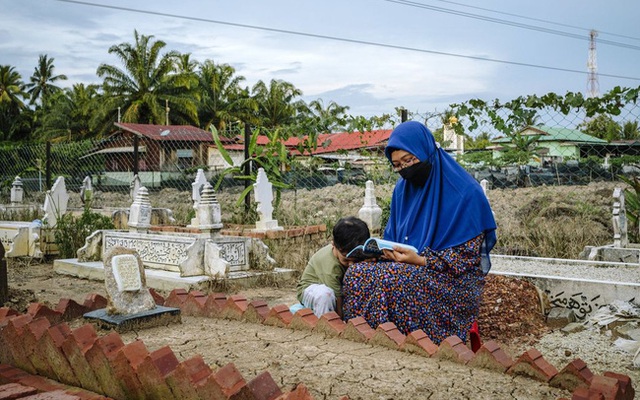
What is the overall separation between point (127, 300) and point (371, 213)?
4.87 meters

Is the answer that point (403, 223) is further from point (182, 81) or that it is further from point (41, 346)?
point (182, 81)

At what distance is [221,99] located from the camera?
145ft

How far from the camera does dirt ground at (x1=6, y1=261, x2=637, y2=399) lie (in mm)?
2895

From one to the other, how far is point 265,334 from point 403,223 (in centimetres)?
119

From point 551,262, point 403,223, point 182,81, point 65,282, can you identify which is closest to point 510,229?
point 551,262

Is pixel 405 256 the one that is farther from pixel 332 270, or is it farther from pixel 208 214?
pixel 208 214

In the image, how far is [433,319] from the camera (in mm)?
3814

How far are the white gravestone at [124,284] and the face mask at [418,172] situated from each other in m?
1.99

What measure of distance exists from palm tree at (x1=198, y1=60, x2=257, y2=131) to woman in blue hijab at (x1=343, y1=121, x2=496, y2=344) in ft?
126

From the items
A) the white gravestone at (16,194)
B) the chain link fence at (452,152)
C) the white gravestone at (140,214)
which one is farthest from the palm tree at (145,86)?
the white gravestone at (140,214)

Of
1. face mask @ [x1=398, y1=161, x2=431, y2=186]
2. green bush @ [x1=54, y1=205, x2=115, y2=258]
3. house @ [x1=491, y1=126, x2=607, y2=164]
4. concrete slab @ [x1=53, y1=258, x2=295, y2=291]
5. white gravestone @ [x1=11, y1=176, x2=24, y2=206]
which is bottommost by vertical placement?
concrete slab @ [x1=53, y1=258, x2=295, y2=291]

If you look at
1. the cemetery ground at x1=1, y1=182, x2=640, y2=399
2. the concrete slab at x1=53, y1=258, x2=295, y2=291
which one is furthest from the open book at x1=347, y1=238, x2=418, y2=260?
the concrete slab at x1=53, y1=258, x2=295, y2=291

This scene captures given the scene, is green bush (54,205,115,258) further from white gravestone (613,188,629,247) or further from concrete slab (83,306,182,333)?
white gravestone (613,188,629,247)

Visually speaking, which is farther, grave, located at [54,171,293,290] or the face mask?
grave, located at [54,171,293,290]
